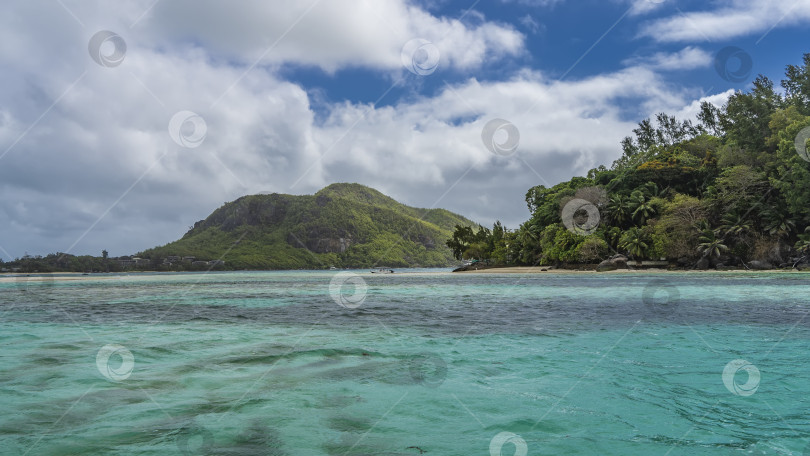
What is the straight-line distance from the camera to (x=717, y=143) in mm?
72188

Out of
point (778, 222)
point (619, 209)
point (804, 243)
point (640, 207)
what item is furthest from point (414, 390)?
point (619, 209)

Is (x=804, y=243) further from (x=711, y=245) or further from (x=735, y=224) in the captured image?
(x=711, y=245)

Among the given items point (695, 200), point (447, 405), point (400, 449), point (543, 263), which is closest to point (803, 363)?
point (447, 405)

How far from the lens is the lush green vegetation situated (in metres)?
48.2

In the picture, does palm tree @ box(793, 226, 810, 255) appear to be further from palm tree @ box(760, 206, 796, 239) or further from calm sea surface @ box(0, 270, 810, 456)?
calm sea surface @ box(0, 270, 810, 456)

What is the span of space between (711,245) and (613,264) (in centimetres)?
1152

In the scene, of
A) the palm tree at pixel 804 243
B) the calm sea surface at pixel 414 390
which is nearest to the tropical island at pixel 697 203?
the palm tree at pixel 804 243

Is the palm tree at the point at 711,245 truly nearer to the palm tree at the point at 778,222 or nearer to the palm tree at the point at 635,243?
the palm tree at the point at 778,222

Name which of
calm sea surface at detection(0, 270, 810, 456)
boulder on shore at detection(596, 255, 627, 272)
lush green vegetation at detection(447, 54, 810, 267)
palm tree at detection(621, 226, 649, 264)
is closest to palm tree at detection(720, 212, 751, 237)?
lush green vegetation at detection(447, 54, 810, 267)

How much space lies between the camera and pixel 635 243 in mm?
60688

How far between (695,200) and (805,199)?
14455 mm

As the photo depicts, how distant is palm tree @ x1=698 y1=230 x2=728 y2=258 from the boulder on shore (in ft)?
29.3

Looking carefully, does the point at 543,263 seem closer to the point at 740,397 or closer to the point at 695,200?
the point at 695,200

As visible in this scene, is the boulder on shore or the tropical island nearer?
the tropical island
